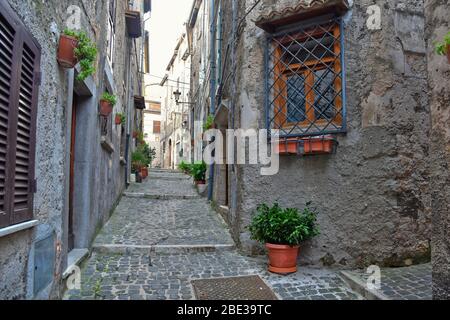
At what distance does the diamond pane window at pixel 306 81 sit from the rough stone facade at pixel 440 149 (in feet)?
5.52

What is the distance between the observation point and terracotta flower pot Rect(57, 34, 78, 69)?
2.94 m

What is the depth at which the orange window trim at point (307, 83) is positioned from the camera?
4.59 m

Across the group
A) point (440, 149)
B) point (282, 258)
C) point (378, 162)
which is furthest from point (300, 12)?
point (282, 258)

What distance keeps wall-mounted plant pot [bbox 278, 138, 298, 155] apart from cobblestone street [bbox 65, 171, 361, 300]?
1.54 m

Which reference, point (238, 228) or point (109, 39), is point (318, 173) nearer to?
point (238, 228)

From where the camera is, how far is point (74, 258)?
3.95 meters

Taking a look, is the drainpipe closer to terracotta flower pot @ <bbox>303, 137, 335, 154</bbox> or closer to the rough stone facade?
terracotta flower pot @ <bbox>303, 137, 335, 154</bbox>

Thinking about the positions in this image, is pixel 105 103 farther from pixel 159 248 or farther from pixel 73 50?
pixel 159 248

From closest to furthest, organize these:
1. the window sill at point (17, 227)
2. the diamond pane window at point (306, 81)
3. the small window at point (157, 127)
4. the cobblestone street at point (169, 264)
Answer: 1. the window sill at point (17, 227)
2. the cobblestone street at point (169, 264)
3. the diamond pane window at point (306, 81)
4. the small window at point (157, 127)

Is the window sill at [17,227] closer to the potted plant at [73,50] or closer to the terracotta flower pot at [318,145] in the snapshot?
the potted plant at [73,50]

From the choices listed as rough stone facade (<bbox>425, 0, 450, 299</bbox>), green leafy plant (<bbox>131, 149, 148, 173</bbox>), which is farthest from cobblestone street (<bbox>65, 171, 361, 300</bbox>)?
green leafy plant (<bbox>131, 149, 148, 173</bbox>)

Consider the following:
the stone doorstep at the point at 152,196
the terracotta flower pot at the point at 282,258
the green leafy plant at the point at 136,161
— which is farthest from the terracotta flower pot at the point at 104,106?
the green leafy plant at the point at 136,161
